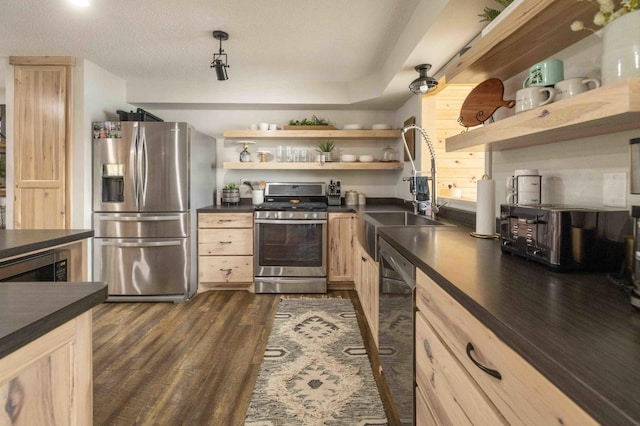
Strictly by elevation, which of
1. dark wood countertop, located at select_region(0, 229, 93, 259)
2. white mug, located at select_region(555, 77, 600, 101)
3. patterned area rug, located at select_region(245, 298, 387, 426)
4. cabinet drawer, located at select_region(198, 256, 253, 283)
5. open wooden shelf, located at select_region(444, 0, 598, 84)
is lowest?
patterned area rug, located at select_region(245, 298, 387, 426)

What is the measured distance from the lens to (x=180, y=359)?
7.13 feet

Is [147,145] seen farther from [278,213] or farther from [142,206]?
[278,213]

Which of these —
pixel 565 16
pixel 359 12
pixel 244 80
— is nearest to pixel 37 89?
pixel 244 80

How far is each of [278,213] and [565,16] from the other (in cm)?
283

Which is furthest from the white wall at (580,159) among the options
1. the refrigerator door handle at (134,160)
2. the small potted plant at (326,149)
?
the refrigerator door handle at (134,160)

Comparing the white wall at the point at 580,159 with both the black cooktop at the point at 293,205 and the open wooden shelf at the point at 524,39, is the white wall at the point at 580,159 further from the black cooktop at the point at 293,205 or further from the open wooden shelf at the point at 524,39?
the black cooktop at the point at 293,205

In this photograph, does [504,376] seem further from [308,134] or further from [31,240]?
[308,134]

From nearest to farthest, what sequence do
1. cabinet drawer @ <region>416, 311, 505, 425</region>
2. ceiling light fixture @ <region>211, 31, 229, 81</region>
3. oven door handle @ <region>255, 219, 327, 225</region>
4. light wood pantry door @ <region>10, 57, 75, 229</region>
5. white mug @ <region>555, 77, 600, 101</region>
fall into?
cabinet drawer @ <region>416, 311, 505, 425</region> → white mug @ <region>555, 77, 600, 101</region> → ceiling light fixture @ <region>211, 31, 229, 81</region> → light wood pantry door @ <region>10, 57, 75, 229</region> → oven door handle @ <region>255, 219, 327, 225</region>

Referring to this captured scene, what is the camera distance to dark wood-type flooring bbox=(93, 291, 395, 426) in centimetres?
168

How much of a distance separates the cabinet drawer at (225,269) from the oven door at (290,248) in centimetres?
12

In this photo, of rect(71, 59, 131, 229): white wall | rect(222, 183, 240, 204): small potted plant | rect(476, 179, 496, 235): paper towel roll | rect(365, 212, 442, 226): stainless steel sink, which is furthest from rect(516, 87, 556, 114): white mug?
rect(71, 59, 131, 229): white wall

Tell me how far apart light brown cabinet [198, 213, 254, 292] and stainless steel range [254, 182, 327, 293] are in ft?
0.36

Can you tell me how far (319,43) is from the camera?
2.80m

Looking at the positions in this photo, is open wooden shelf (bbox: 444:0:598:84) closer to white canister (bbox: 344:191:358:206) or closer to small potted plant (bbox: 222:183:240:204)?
white canister (bbox: 344:191:358:206)
